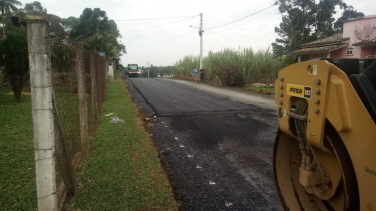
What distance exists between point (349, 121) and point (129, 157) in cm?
407

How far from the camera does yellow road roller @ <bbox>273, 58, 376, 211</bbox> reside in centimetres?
196

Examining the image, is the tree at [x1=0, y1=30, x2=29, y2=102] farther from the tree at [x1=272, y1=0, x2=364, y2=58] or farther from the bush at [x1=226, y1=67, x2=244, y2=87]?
the tree at [x1=272, y1=0, x2=364, y2=58]

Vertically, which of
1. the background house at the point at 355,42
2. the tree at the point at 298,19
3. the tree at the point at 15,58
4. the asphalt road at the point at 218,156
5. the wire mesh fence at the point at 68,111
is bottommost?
the asphalt road at the point at 218,156

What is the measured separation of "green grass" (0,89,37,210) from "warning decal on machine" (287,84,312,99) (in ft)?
10.3

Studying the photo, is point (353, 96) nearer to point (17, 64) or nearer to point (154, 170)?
point (154, 170)

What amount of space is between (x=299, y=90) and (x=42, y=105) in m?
2.40

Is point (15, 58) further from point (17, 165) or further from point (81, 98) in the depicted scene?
point (17, 165)

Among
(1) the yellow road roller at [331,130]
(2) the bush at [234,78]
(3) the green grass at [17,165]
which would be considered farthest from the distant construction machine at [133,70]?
(1) the yellow road roller at [331,130]

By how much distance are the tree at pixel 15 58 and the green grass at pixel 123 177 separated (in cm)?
659

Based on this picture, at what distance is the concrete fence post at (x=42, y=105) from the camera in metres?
2.89

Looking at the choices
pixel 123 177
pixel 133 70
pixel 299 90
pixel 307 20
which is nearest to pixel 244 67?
pixel 307 20

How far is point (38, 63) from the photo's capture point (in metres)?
2.92

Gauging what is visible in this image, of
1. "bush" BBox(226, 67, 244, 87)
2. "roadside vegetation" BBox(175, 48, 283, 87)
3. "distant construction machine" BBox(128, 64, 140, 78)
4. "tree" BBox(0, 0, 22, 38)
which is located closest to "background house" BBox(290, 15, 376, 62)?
"roadside vegetation" BBox(175, 48, 283, 87)

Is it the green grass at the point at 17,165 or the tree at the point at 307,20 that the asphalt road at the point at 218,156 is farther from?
the tree at the point at 307,20
